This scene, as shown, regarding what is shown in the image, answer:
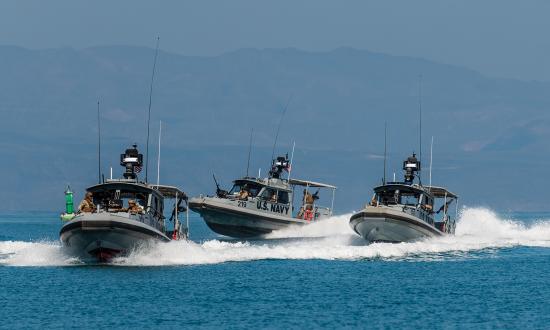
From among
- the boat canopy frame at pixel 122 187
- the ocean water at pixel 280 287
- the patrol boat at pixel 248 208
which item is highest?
the patrol boat at pixel 248 208

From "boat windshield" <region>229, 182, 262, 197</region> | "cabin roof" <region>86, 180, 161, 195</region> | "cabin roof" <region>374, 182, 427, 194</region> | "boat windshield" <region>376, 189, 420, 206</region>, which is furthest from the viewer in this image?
"boat windshield" <region>229, 182, 262, 197</region>

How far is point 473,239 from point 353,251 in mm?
15416

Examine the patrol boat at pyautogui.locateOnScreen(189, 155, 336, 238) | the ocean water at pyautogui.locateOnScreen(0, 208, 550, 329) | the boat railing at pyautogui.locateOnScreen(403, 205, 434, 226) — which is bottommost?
the ocean water at pyautogui.locateOnScreen(0, 208, 550, 329)

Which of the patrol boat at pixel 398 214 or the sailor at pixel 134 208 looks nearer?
the sailor at pixel 134 208

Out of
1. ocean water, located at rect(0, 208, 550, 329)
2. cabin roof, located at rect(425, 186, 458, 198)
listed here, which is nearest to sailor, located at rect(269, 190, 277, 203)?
ocean water, located at rect(0, 208, 550, 329)

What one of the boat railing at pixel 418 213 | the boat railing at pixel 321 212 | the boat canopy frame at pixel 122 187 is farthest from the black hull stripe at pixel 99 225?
the boat railing at pixel 321 212

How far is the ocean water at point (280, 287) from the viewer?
1781 inches

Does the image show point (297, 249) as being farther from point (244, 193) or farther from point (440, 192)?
point (244, 193)

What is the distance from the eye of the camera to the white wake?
59259 mm

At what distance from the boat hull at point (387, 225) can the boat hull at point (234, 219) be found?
15.1 m

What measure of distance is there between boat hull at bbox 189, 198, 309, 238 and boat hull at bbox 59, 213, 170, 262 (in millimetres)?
26500

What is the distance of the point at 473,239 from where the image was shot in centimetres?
8181

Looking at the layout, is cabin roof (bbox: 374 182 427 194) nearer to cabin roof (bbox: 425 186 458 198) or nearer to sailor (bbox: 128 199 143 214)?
cabin roof (bbox: 425 186 458 198)

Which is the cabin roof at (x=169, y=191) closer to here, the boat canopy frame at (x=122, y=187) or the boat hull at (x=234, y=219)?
the boat canopy frame at (x=122, y=187)
